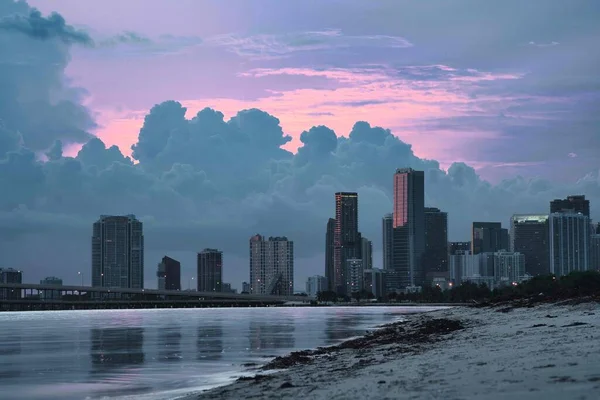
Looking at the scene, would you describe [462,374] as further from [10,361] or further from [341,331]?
[341,331]

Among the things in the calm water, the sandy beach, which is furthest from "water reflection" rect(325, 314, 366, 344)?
the sandy beach

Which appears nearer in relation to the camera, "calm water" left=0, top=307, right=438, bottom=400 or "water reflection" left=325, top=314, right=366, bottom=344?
"calm water" left=0, top=307, right=438, bottom=400

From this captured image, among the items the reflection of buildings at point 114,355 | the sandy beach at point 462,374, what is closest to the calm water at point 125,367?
the reflection of buildings at point 114,355

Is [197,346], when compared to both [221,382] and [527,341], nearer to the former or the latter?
[221,382]

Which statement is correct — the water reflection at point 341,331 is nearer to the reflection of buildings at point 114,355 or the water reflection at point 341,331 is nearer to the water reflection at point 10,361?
the reflection of buildings at point 114,355

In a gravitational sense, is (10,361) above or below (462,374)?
below

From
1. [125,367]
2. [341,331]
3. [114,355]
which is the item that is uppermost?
[125,367]

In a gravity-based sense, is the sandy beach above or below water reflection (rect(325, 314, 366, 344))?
above

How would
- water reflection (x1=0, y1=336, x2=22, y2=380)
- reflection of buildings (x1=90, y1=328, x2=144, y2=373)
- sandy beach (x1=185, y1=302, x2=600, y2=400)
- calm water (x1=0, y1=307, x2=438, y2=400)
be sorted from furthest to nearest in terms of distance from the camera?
reflection of buildings (x1=90, y1=328, x2=144, y2=373) → water reflection (x1=0, y1=336, x2=22, y2=380) → calm water (x1=0, y1=307, x2=438, y2=400) → sandy beach (x1=185, y1=302, x2=600, y2=400)

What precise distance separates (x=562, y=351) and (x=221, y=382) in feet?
44.0

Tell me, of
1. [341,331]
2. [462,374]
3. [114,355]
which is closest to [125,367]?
[114,355]

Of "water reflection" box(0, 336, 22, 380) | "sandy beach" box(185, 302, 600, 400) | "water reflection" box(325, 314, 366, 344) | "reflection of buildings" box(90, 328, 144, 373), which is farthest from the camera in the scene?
"water reflection" box(325, 314, 366, 344)

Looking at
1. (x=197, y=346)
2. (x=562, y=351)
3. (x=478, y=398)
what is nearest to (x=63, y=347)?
(x=197, y=346)

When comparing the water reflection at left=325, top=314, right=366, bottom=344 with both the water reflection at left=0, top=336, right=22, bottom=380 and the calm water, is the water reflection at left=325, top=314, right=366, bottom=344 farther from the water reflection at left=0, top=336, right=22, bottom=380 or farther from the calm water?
the water reflection at left=0, top=336, right=22, bottom=380
